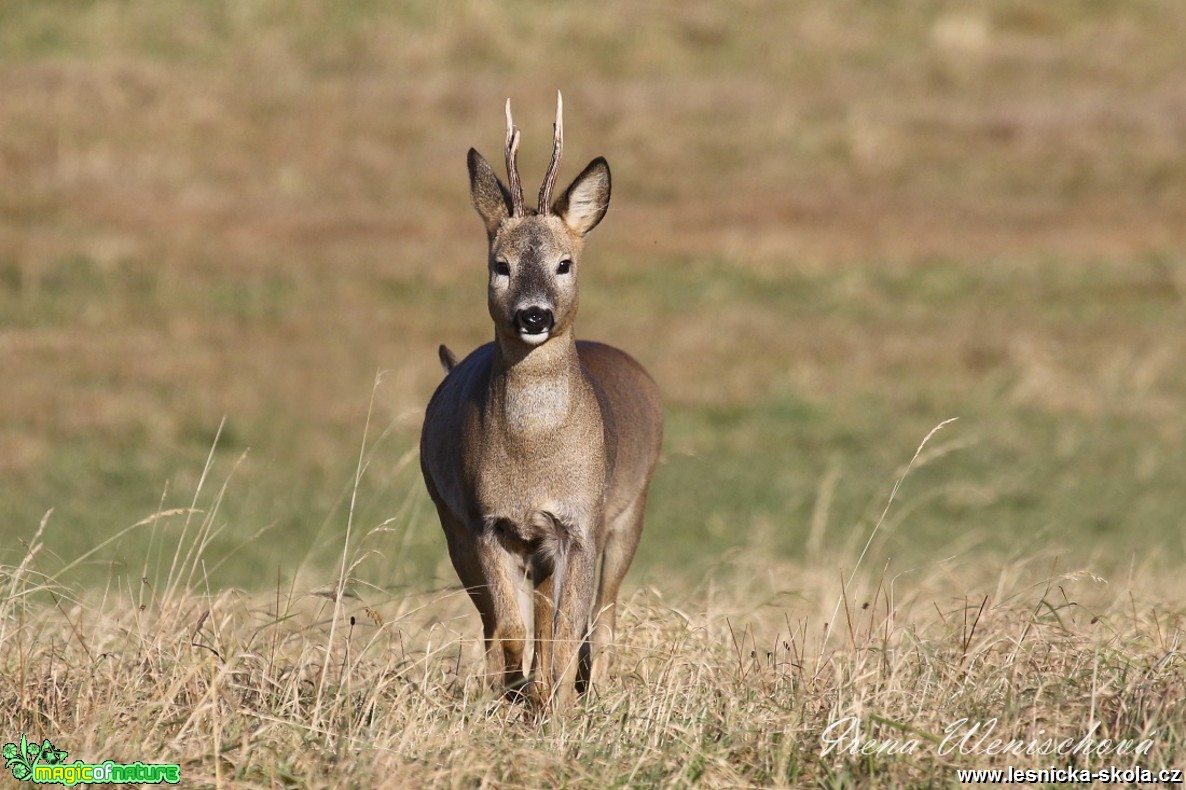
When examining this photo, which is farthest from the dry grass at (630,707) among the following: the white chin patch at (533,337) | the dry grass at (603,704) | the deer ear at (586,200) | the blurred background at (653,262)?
the blurred background at (653,262)

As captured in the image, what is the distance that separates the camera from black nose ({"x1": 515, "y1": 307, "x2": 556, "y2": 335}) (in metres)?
6.22

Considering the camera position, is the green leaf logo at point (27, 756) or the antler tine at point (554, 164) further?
the antler tine at point (554, 164)

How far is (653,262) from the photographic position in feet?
83.6

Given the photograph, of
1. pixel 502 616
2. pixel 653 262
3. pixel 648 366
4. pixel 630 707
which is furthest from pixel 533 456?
pixel 653 262

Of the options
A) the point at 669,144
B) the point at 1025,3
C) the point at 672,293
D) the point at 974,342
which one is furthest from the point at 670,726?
the point at 1025,3

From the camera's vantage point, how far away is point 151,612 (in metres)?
6.88

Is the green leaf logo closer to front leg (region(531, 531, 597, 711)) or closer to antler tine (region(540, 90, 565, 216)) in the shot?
front leg (region(531, 531, 597, 711))

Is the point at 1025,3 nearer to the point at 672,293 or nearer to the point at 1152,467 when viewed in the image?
the point at 672,293

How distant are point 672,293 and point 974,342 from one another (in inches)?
176

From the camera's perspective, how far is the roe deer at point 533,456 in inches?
250

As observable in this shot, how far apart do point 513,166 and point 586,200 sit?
17.2 inches

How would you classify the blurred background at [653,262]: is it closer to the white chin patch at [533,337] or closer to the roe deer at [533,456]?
the roe deer at [533,456]

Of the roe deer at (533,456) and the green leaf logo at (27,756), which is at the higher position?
the roe deer at (533,456)

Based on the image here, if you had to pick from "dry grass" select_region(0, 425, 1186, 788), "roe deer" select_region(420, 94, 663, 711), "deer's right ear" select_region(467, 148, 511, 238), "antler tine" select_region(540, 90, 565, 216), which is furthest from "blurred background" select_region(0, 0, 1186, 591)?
"dry grass" select_region(0, 425, 1186, 788)
